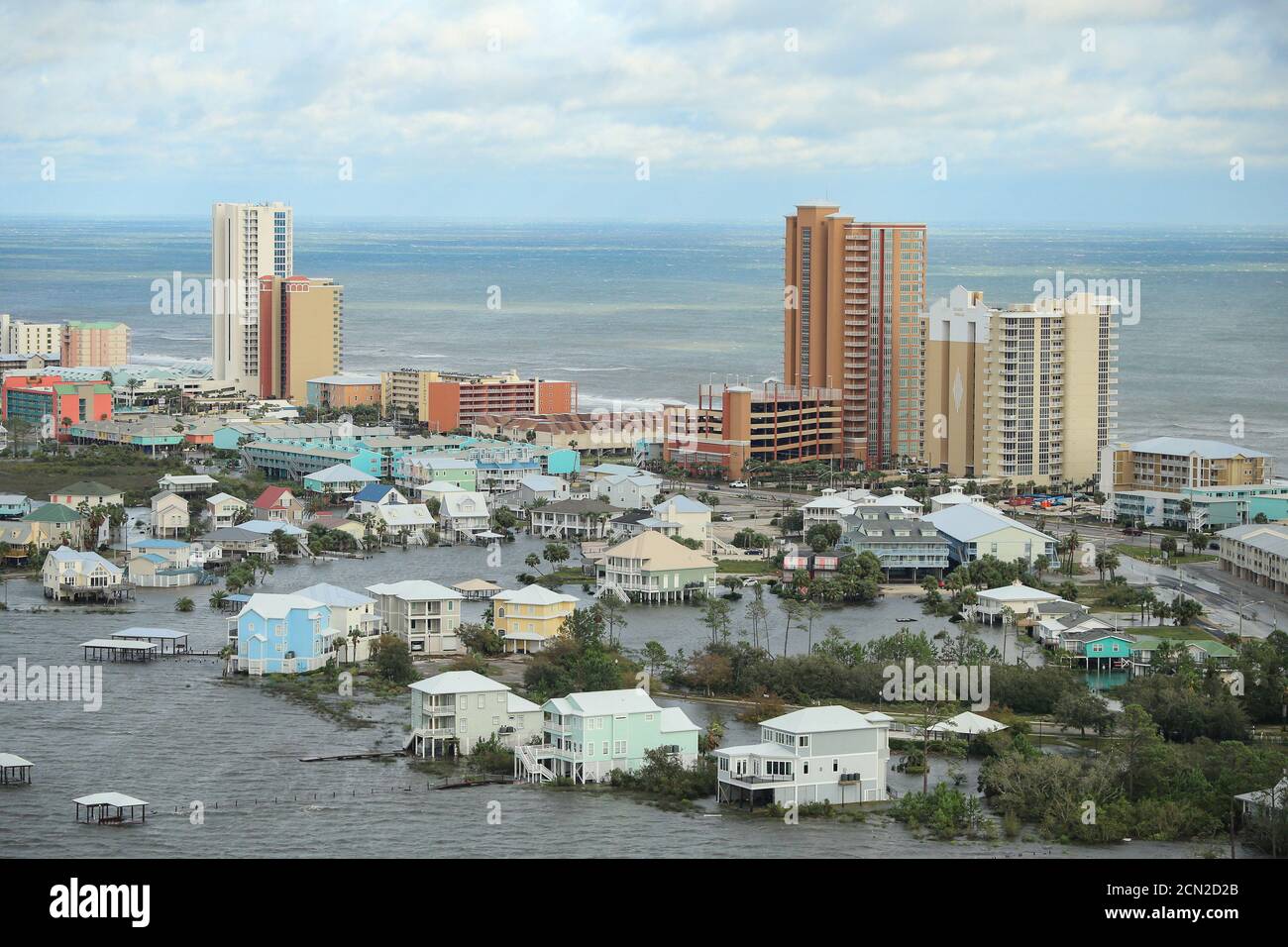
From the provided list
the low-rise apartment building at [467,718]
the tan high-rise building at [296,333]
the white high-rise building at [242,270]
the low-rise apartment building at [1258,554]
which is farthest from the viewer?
the white high-rise building at [242,270]

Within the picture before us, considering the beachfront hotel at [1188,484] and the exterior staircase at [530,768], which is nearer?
the exterior staircase at [530,768]

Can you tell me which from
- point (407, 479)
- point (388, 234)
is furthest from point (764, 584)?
point (388, 234)

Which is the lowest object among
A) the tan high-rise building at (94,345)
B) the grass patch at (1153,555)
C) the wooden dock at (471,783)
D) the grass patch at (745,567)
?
the wooden dock at (471,783)

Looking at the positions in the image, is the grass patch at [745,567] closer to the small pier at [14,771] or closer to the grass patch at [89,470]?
the grass patch at [89,470]

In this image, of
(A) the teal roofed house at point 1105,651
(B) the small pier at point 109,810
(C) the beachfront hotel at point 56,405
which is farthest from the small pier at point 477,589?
(C) the beachfront hotel at point 56,405

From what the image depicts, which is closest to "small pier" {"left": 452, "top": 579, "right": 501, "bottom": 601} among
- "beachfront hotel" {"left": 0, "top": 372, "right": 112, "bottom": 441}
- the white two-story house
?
the white two-story house

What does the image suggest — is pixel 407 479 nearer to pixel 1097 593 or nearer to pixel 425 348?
pixel 1097 593
